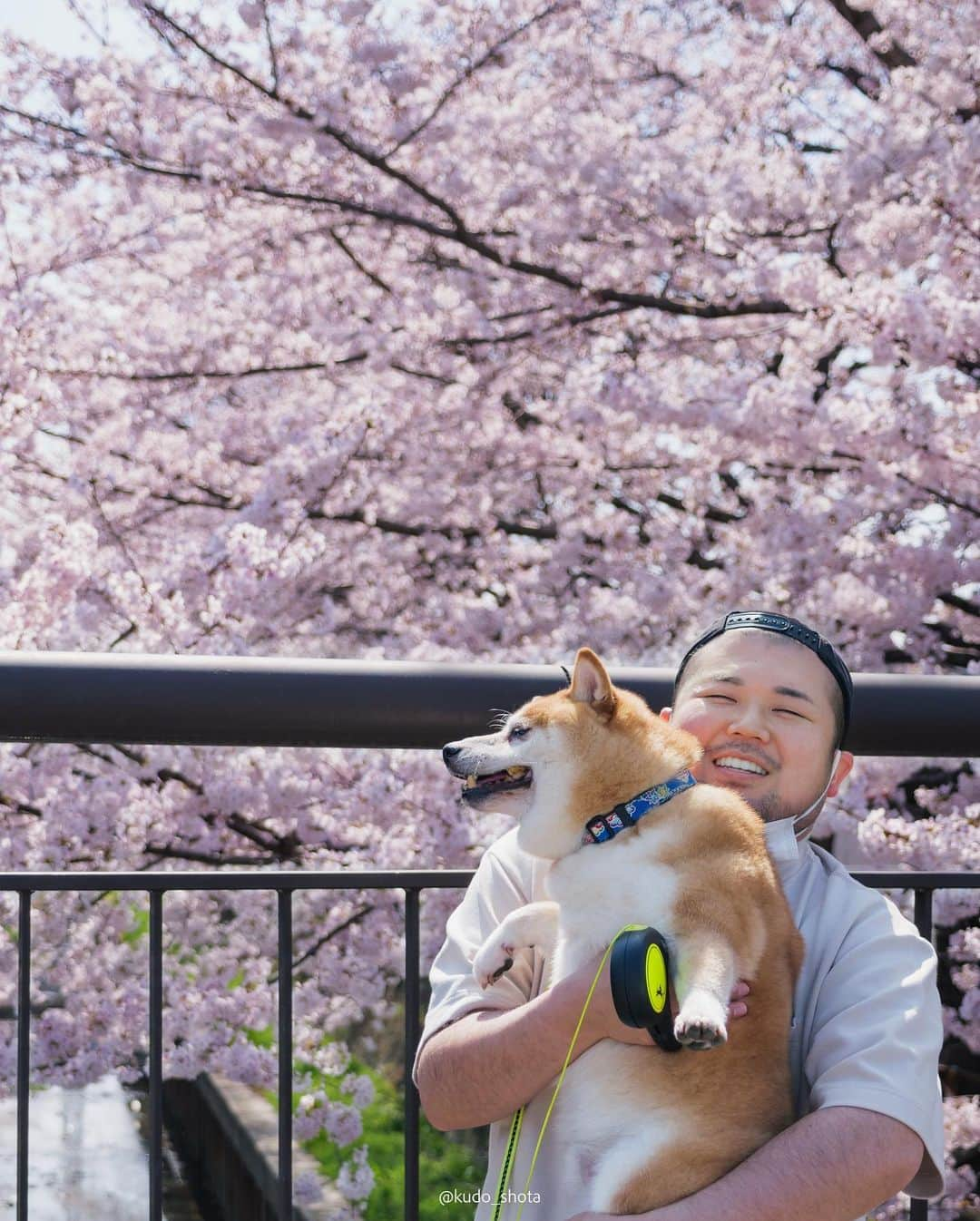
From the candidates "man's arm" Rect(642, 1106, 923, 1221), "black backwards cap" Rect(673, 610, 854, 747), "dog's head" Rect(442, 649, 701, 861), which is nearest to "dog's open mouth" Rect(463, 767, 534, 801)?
"dog's head" Rect(442, 649, 701, 861)

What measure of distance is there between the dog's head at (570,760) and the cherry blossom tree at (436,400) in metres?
3.14

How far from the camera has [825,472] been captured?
23.0 ft

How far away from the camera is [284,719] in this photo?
88.5 inches

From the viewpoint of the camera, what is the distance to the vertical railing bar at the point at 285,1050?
2.30 meters

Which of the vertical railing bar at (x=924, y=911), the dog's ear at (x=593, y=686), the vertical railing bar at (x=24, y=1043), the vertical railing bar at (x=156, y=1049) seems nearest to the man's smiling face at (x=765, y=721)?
the dog's ear at (x=593, y=686)

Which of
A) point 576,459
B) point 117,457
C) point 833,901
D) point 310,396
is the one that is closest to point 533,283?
point 576,459

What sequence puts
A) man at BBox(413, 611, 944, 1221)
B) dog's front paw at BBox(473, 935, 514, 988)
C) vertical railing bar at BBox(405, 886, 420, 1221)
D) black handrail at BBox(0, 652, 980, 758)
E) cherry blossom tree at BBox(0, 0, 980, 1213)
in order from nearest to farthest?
man at BBox(413, 611, 944, 1221)
dog's front paw at BBox(473, 935, 514, 988)
black handrail at BBox(0, 652, 980, 758)
vertical railing bar at BBox(405, 886, 420, 1221)
cherry blossom tree at BBox(0, 0, 980, 1213)

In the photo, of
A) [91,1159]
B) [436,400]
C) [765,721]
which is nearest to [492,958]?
[765,721]

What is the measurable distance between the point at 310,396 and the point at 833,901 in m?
6.77

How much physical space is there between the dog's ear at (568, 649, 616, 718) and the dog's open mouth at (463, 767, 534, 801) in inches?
5.0

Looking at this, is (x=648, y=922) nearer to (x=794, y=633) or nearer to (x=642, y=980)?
(x=642, y=980)

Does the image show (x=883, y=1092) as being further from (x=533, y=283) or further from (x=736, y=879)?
(x=533, y=283)

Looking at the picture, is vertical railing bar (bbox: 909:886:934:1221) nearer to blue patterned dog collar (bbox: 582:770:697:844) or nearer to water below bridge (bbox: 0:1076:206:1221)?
blue patterned dog collar (bbox: 582:770:697:844)

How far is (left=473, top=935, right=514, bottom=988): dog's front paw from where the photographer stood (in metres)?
1.82
